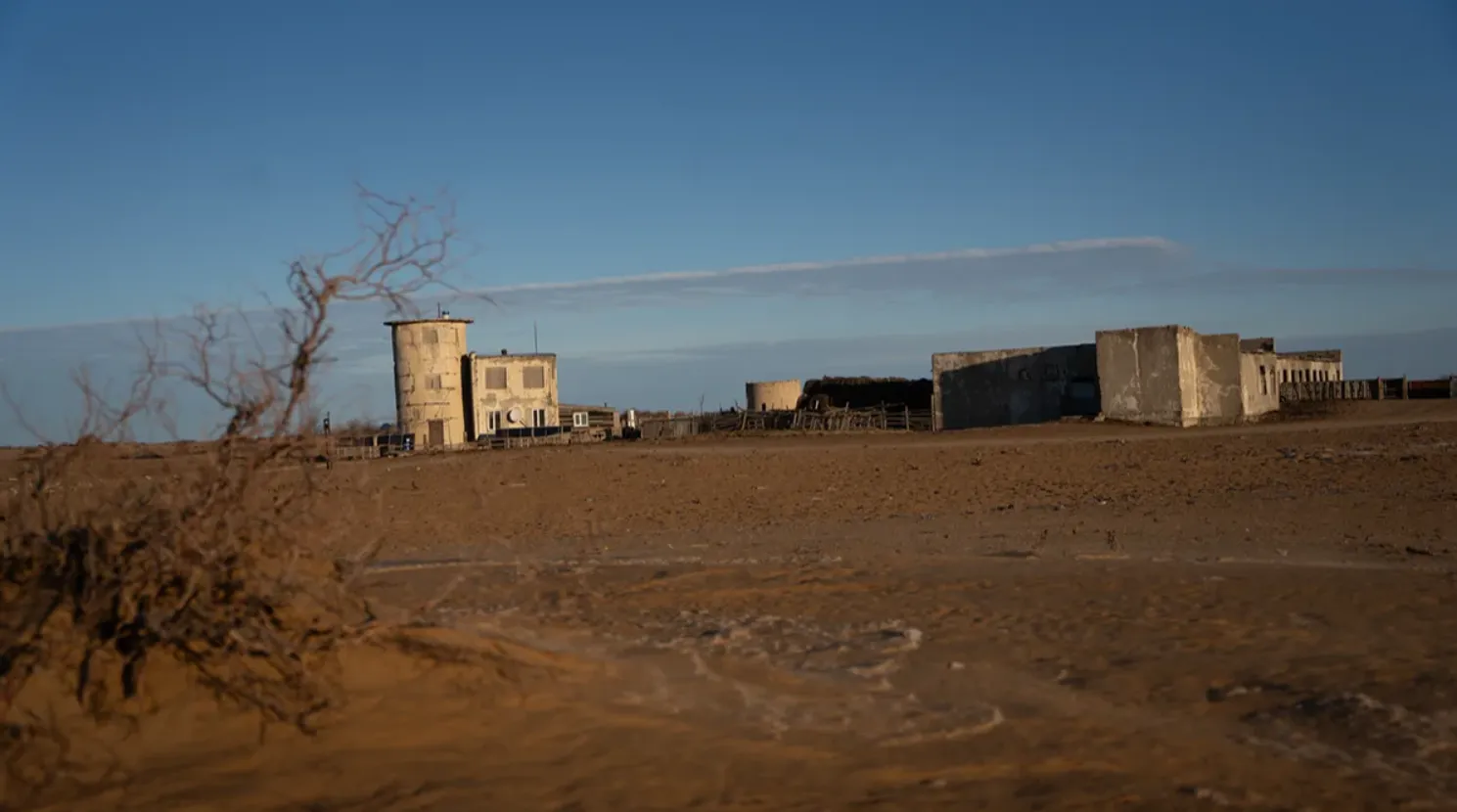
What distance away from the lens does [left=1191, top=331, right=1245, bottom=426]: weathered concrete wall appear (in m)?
37.9

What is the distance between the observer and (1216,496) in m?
17.3

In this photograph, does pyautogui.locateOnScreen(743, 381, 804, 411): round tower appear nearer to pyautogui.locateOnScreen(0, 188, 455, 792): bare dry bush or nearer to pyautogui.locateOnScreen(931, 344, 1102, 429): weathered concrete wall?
pyautogui.locateOnScreen(931, 344, 1102, 429): weathered concrete wall

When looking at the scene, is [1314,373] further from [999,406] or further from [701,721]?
[701,721]

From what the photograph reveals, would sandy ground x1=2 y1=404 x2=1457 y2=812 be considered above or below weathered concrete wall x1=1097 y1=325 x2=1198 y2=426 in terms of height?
below

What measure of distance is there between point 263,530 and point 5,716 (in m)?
1.51

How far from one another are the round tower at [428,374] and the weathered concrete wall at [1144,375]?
80.2 feet

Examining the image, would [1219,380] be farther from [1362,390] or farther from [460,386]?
[460,386]

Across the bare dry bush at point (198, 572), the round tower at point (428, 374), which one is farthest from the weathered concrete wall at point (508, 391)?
the bare dry bush at point (198, 572)

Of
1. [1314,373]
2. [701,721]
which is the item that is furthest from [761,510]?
[1314,373]

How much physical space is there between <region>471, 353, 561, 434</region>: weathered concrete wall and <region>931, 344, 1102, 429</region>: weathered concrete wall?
16.7m

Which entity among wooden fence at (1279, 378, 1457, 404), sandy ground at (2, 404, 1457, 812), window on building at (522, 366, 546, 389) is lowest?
sandy ground at (2, 404, 1457, 812)

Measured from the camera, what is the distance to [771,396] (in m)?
51.9

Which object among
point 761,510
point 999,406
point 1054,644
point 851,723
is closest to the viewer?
point 851,723

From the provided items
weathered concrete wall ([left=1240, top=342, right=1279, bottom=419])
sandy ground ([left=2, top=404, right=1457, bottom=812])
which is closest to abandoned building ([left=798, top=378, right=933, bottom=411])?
weathered concrete wall ([left=1240, top=342, right=1279, bottom=419])
